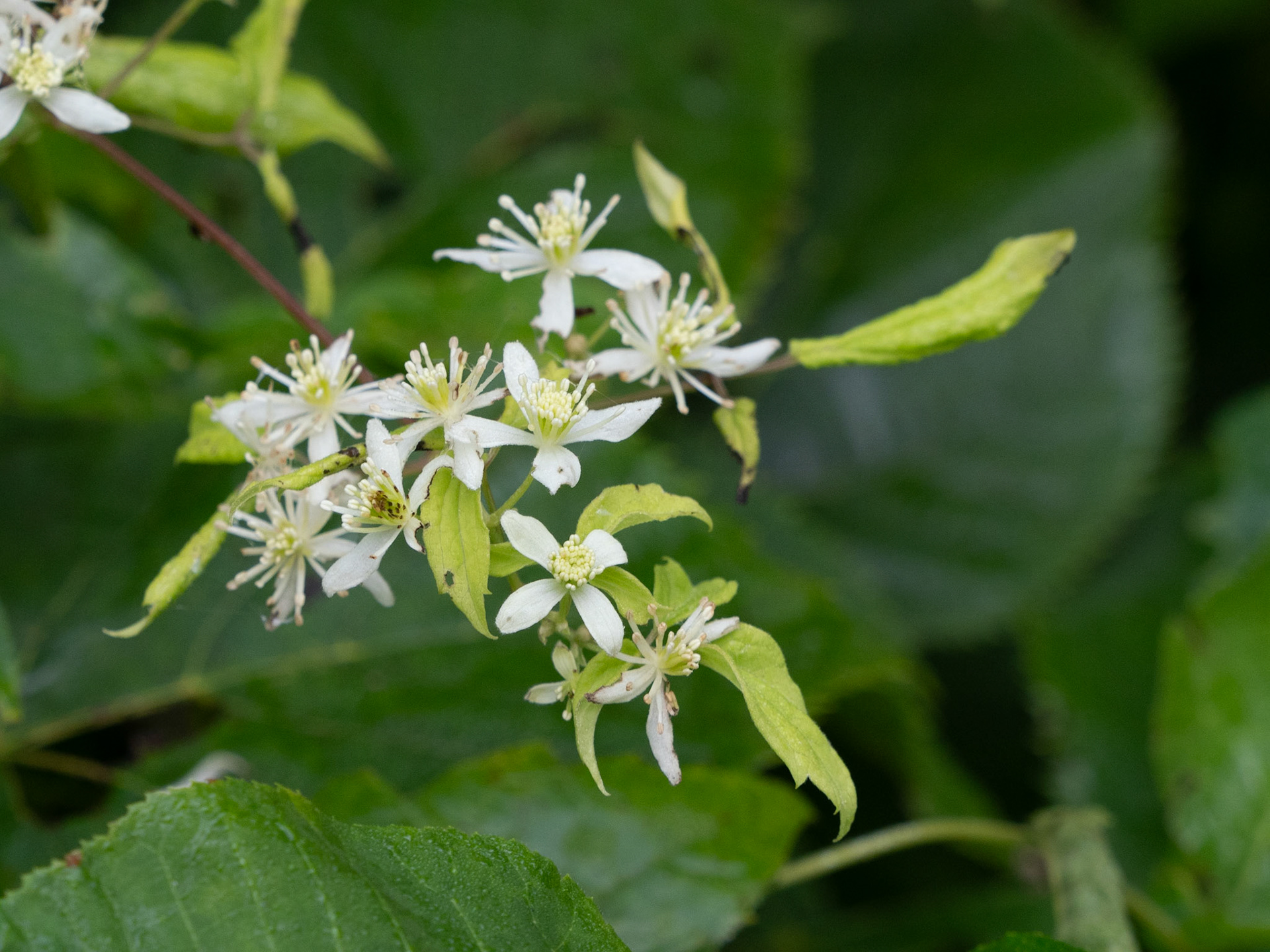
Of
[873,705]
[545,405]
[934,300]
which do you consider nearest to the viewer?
[545,405]

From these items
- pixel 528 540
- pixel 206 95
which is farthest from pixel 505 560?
pixel 206 95

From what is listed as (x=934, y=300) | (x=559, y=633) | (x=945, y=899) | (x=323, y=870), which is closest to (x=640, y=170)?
(x=934, y=300)

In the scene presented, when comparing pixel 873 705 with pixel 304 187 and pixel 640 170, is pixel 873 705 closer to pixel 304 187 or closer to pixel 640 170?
pixel 640 170

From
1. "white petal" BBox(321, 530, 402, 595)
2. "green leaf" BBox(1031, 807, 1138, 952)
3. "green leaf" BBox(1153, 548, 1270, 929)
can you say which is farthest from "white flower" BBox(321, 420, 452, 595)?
"green leaf" BBox(1153, 548, 1270, 929)

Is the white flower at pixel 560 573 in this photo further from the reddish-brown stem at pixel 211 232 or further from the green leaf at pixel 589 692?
the reddish-brown stem at pixel 211 232

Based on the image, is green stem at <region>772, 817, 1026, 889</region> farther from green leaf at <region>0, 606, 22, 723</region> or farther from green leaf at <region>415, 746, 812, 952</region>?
green leaf at <region>0, 606, 22, 723</region>
